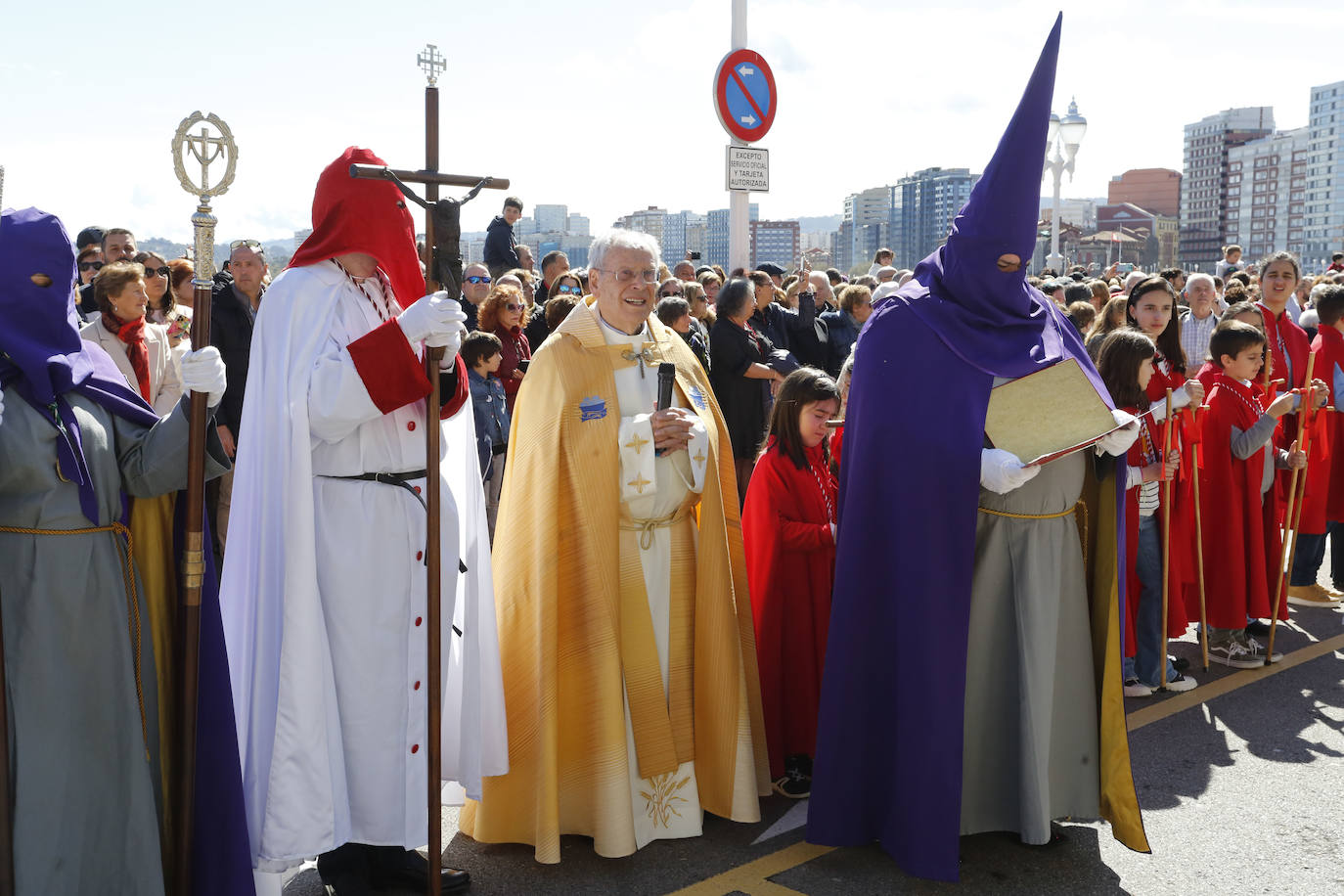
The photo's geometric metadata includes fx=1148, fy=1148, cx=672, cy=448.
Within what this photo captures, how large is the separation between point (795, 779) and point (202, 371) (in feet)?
9.72

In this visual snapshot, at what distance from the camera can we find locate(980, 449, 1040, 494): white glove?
3.89 meters

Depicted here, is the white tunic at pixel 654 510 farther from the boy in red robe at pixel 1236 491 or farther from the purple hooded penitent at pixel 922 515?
the boy in red robe at pixel 1236 491

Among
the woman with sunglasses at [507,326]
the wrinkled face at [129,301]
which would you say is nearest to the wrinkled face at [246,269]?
the wrinkled face at [129,301]

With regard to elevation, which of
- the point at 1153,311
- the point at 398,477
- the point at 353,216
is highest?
the point at 353,216

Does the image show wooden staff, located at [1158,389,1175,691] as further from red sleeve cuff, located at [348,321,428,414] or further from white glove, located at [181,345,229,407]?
white glove, located at [181,345,229,407]

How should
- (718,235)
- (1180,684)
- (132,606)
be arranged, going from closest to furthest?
(132,606) < (1180,684) < (718,235)

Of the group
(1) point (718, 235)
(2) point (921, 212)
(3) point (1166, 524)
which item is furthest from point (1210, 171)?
(3) point (1166, 524)

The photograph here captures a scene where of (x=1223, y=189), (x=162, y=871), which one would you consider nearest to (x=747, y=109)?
(x=162, y=871)

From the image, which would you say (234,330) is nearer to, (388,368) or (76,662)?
(388,368)

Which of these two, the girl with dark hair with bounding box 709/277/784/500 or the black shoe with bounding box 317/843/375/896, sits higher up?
the girl with dark hair with bounding box 709/277/784/500

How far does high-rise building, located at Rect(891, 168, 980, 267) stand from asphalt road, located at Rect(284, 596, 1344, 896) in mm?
100663

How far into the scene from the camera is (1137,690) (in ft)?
19.6

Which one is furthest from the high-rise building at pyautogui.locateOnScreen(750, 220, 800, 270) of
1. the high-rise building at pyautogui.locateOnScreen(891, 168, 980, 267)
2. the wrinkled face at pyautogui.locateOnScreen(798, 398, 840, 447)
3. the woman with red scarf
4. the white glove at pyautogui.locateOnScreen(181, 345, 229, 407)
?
the white glove at pyautogui.locateOnScreen(181, 345, 229, 407)

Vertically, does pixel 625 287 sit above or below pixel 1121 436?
above
